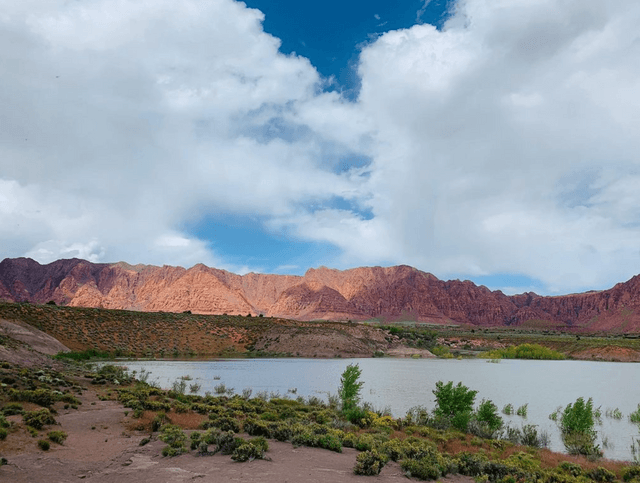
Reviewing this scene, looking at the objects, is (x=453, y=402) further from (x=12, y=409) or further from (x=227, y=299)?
(x=227, y=299)

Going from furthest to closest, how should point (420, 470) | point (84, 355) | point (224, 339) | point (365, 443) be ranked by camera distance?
1. point (224, 339)
2. point (84, 355)
3. point (365, 443)
4. point (420, 470)

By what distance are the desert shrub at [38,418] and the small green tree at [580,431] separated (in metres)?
17.5

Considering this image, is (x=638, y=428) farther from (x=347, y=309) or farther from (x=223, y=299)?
(x=347, y=309)

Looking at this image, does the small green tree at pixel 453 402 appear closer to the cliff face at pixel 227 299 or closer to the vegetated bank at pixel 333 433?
the vegetated bank at pixel 333 433

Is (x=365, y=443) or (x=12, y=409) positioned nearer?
(x=365, y=443)

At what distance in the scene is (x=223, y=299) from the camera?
156 meters

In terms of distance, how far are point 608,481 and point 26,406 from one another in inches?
738

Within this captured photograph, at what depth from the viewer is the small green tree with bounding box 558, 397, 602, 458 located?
14.8m

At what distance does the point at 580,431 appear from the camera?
54.6ft

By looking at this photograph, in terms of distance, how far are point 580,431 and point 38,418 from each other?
19.2 meters

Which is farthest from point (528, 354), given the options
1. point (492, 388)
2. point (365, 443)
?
point (365, 443)

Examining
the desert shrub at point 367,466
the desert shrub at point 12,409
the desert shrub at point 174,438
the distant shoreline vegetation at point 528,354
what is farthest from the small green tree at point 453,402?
the distant shoreline vegetation at point 528,354

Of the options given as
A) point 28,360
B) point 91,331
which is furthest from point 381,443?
point 91,331

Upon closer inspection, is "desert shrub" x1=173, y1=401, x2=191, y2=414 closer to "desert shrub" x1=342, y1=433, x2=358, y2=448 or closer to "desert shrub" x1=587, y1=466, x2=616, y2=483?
"desert shrub" x1=342, y1=433, x2=358, y2=448
